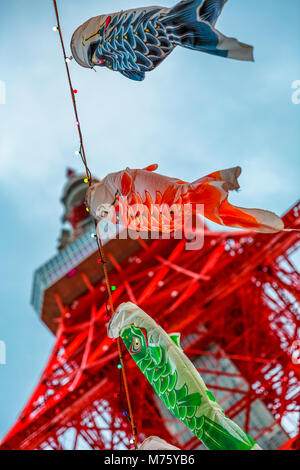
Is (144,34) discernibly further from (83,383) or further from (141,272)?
(141,272)

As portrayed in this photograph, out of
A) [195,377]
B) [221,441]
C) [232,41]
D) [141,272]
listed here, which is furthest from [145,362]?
[141,272]

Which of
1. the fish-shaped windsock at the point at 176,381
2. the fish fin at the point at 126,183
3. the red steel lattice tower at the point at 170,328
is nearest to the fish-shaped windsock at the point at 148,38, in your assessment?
the fish fin at the point at 126,183

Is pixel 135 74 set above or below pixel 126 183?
above

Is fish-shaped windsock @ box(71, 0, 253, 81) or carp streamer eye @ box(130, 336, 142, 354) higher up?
fish-shaped windsock @ box(71, 0, 253, 81)

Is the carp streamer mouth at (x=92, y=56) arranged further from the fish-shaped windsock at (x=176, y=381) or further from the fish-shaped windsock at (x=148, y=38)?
the fish-shaped windsock at (x=176, y=381)

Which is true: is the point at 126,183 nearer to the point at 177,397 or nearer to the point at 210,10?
the point at 210,10

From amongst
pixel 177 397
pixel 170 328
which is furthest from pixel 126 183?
pixel 170 328

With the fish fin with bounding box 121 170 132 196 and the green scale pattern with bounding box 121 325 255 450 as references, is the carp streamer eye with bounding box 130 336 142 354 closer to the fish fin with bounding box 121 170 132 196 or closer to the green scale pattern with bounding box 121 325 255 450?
the green scale pattern with bounding box 121 325 255 450

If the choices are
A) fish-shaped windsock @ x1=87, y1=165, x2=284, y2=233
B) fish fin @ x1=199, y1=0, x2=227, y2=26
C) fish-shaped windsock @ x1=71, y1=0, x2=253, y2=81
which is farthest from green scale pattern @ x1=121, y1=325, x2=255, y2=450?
fish fin @ x1=199, y1=0, x2=227, y2=26
